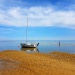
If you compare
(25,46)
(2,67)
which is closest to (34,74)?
(2,67)

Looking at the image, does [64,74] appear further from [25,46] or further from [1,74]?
[25,46]

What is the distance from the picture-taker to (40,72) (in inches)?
512

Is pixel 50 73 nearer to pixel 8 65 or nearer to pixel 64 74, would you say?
pixel 64 74

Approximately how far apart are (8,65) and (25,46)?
54.8m

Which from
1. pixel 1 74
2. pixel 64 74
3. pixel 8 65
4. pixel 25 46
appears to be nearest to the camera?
pixel 1 74

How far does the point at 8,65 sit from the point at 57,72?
4.06 metres

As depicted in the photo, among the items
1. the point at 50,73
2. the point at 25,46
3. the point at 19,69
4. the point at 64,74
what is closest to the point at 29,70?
the point at 19,69

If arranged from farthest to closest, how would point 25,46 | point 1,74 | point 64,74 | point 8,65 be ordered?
1. point 25,46
2. point 8,65
3. point 64,74
4. point 1,74

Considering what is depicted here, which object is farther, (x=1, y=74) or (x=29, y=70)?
(x=29, y=70)

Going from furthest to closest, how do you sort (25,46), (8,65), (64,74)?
(25,46), (8,65), (64,74)

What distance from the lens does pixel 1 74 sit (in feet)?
40.3

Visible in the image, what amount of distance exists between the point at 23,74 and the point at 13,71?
913 millimetres

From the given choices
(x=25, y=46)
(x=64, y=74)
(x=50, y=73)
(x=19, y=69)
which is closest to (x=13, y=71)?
(x=19, y=69)

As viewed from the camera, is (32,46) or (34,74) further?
(32,46)
